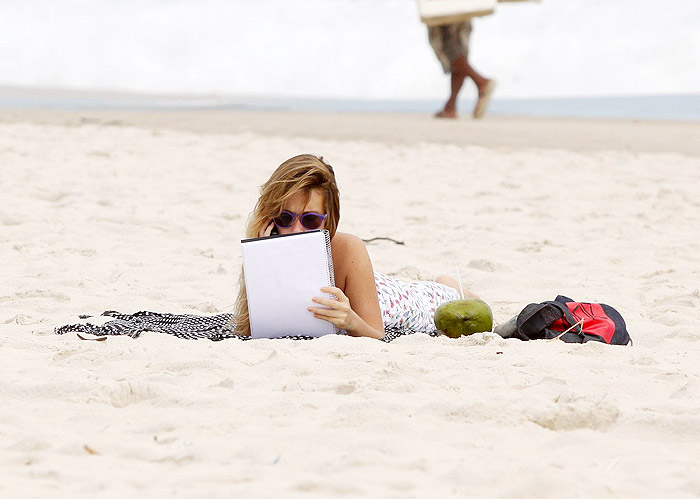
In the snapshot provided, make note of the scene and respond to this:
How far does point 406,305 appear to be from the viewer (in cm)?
441

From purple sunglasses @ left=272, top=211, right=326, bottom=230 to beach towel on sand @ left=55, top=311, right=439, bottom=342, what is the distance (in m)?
0.45

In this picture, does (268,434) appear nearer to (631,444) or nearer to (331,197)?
(631,444)

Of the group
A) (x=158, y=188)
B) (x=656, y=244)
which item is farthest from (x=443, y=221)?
(x=158, y=188)

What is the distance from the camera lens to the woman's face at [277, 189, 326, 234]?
392 centimetres

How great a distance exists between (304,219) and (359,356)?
2.26 feet

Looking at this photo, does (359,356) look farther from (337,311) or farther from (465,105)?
(465,105)

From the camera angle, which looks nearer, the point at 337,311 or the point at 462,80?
the point at 337,311

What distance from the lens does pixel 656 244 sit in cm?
633

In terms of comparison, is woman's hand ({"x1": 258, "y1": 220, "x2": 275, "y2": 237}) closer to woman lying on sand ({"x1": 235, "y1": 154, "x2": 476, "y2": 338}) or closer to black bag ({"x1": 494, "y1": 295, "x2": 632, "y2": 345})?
woman lying on sand ({"x1": 235, "y1": 154, "x2": 476, "y2": 338})

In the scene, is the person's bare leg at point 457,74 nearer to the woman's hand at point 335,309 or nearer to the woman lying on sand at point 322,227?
the woman lying on sand at point 322,227

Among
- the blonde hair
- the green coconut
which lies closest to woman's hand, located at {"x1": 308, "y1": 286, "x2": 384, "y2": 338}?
the blonde hair

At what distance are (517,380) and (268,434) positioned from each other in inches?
37.6

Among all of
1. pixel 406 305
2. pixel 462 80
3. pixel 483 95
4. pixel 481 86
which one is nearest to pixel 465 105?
pixel 483 95

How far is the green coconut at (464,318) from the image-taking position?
4.00m
